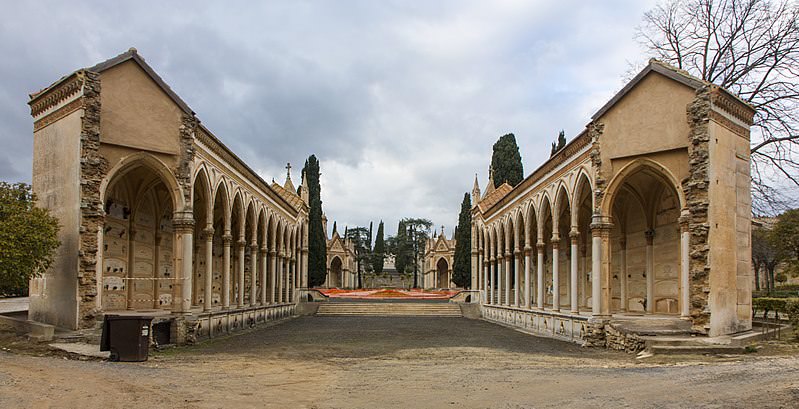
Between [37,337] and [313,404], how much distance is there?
10.2 meters

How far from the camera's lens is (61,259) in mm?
16875

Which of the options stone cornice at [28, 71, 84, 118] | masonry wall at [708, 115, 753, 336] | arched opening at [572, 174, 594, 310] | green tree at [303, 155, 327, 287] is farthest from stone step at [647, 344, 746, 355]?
green tree at [303, 155, 327, 287]

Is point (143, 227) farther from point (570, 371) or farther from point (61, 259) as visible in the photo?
point (570, 371)

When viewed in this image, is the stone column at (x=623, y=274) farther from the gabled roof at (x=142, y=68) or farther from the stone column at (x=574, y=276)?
the gabled roof at (x=142, y=68)

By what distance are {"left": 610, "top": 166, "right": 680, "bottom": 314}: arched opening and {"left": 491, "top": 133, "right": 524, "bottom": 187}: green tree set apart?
27.6 meters

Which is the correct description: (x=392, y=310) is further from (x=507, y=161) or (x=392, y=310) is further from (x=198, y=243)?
(x=507, y=161)

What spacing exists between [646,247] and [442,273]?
66.9 m

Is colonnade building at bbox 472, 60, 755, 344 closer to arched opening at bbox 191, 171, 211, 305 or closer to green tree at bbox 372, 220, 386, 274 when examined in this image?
arched opening at bbox 191, 171, 211, 305

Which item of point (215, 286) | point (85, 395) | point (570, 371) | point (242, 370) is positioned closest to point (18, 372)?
point (85, 395)

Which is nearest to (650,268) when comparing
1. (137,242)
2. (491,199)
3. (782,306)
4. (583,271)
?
(782,306)

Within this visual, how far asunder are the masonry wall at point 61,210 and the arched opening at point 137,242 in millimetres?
2799

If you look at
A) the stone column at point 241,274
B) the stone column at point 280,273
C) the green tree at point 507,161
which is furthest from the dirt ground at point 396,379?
the green tree at point 507,161

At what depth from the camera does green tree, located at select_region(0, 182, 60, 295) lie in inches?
581

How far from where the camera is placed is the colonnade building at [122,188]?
16.8 m
